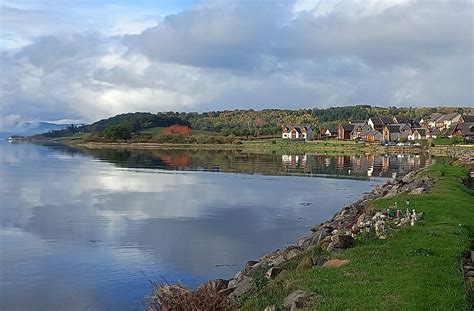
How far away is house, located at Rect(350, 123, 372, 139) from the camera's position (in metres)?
133

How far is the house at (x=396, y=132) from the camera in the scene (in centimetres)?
12888

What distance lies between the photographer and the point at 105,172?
188ft

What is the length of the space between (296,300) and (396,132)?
5050 inches

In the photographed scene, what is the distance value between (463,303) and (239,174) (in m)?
47.9

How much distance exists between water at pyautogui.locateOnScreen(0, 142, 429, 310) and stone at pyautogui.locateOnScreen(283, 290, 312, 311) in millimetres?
5764

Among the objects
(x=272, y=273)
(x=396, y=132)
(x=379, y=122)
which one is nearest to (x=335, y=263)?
(x=272, y=273)

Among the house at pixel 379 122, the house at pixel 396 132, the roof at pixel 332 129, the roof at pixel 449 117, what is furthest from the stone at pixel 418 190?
the roof at pixel 332 129

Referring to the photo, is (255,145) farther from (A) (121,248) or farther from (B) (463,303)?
(B) (463,303)

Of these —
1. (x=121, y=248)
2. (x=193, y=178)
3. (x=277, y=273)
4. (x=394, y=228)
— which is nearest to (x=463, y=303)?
(x=277, y=273)

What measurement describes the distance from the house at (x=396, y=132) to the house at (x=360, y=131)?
427 cm

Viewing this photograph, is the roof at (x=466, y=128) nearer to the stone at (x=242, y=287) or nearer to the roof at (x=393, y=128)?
the roof at (x=393, y=128)

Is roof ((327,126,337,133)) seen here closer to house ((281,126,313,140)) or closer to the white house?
house ((281,126,313,140))

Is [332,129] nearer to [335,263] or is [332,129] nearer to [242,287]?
[242,287]

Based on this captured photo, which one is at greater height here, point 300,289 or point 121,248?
point 300,289
